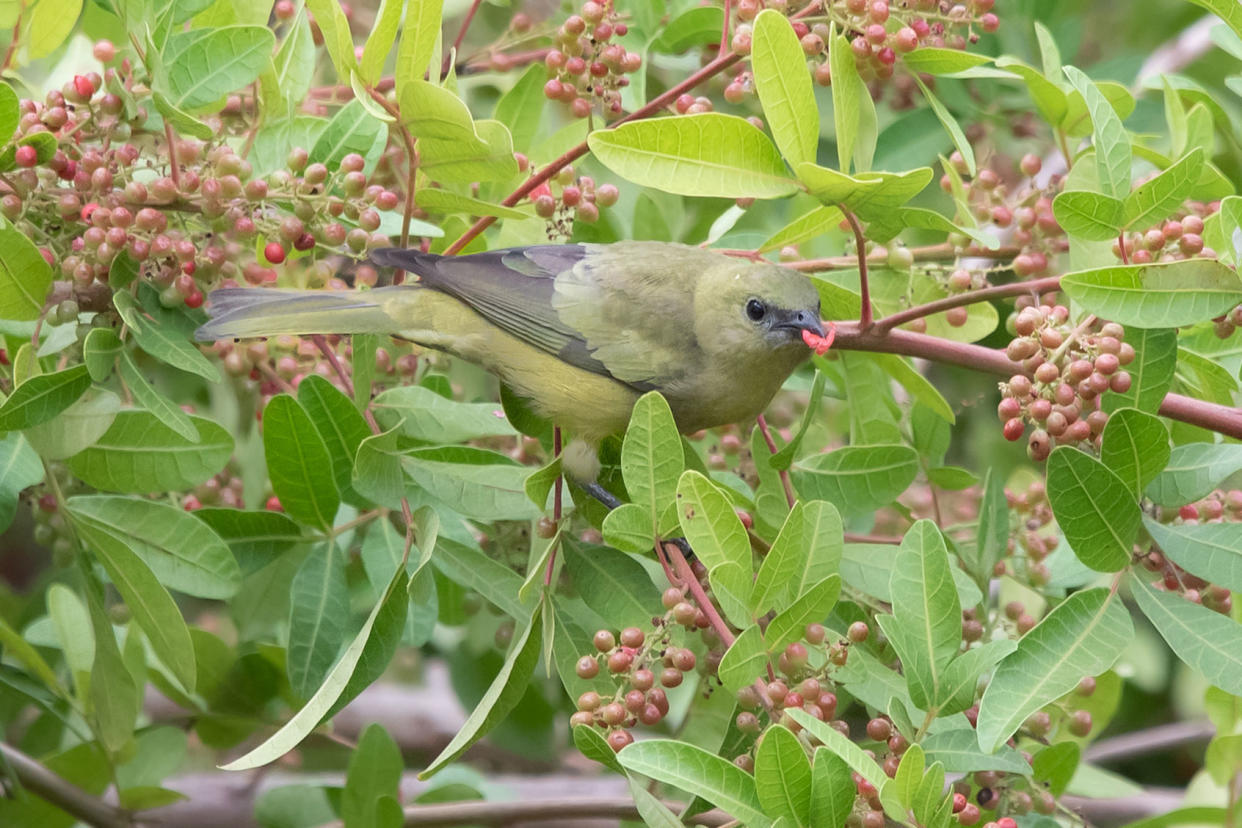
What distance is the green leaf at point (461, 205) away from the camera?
2.63 m

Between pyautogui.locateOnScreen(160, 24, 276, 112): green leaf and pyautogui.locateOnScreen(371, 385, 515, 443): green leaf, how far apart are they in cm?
72

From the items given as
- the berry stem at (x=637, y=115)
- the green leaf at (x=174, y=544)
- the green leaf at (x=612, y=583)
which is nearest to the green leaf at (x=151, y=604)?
the green leaf at (x=174, y=544)

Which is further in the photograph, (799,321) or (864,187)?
(799,321)

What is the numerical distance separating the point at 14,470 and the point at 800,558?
1.62m

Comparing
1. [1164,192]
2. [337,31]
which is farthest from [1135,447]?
[337,31]

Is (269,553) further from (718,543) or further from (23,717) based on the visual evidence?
(23,717)

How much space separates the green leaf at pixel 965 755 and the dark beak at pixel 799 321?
961mm

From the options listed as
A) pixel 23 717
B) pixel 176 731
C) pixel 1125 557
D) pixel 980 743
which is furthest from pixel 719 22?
pixel 23 717

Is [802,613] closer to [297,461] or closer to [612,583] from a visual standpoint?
[612,583]

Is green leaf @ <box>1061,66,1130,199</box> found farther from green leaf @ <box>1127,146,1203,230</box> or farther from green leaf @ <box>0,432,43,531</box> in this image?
green leaf @ <box>0,432,43,531</box>

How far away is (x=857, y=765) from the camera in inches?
72.2

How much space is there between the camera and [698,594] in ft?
7.25

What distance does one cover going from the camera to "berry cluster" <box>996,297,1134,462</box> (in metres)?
2.16

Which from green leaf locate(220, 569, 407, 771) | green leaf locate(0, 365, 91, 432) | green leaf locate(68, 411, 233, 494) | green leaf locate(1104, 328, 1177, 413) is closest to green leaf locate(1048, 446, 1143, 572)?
green leaf locate(1104, 328, 1177, 413)
